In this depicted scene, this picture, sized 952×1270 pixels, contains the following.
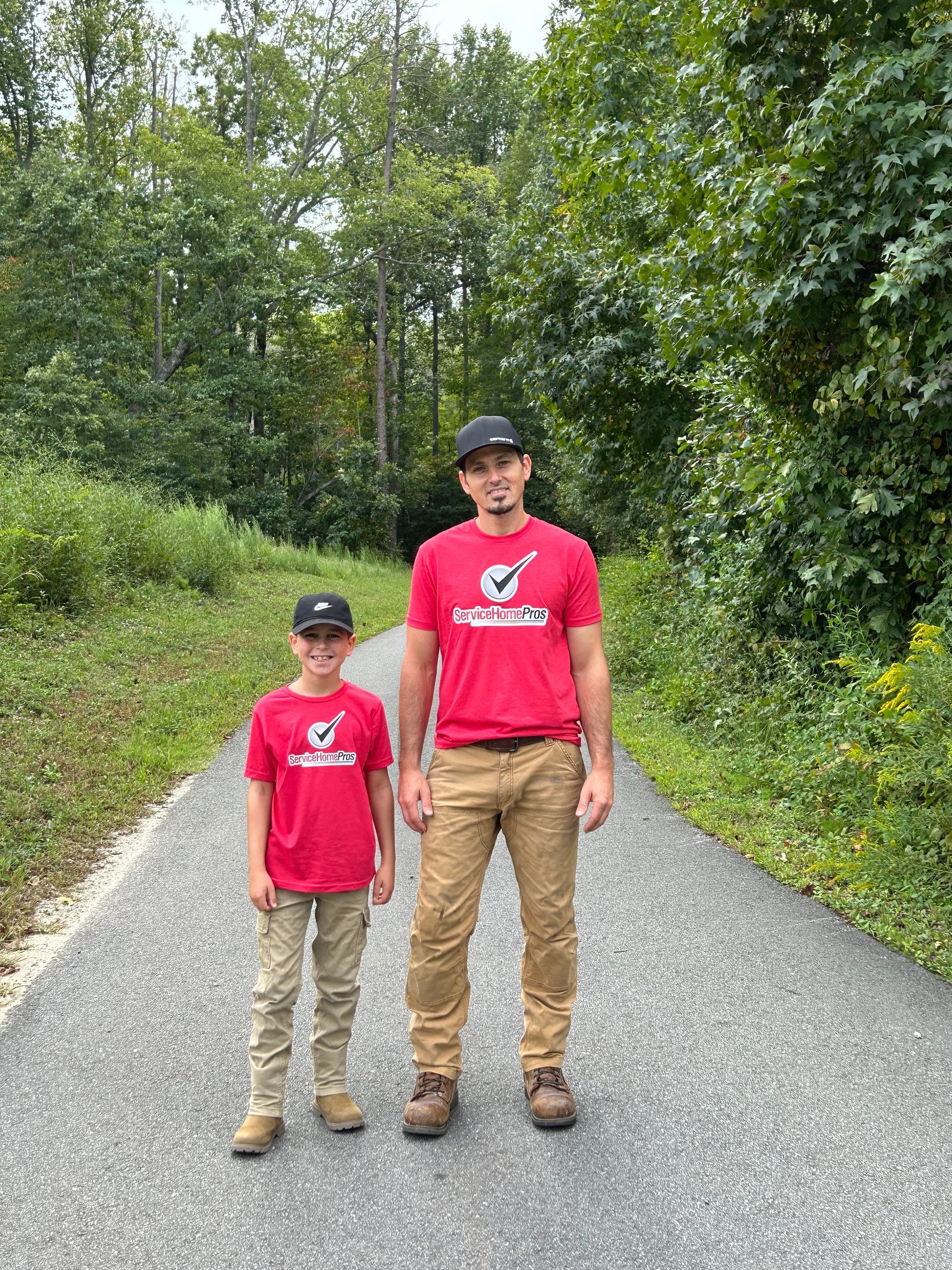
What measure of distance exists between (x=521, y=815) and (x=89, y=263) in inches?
1089

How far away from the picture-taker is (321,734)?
333 centimetres

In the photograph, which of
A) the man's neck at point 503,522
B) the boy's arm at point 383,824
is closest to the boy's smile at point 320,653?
the boy's arm at point 383,824

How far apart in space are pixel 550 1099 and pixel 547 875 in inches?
27.2

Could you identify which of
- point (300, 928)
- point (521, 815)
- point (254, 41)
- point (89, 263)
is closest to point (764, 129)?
point (521, 815)

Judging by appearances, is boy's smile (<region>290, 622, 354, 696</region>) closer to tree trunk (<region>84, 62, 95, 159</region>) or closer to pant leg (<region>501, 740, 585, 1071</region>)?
pant leg (<region>501, 740, 585, 1071</region>)

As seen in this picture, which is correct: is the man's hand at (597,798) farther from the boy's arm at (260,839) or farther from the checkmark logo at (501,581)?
the boy's arm at (260,839)

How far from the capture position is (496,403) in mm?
46938

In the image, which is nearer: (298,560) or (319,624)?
(319,624)

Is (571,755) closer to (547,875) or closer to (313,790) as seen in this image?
(547,875)

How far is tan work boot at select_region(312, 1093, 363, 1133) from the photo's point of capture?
327cm

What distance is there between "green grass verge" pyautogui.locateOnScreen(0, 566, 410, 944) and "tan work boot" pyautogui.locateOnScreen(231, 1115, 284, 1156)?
236 cm

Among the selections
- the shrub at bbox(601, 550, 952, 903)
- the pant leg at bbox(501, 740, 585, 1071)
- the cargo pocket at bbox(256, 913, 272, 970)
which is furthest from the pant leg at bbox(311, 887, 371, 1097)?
the shrub at bbox(601, 550, 952, 903)

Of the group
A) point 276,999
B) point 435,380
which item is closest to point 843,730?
point 276,999

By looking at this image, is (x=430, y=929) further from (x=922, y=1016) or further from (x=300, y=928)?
(x=922, y=1016)
